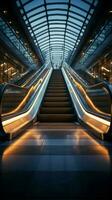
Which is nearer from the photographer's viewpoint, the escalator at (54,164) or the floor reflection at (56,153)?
the escalator at (54,164)

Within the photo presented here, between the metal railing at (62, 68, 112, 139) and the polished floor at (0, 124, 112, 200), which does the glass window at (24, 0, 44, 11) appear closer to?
the metal railing at (62, 68, 112, 139)

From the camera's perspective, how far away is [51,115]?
11.1 metres

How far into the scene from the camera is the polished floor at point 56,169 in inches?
118

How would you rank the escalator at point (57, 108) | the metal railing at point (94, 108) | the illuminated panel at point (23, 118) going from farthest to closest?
the escalator at point (57, 108)
the illuminated panel at point (23, 118)
the metal railing at point (94, 108)

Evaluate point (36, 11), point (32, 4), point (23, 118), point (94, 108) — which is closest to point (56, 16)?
point (36, 11)

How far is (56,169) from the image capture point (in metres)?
3.92

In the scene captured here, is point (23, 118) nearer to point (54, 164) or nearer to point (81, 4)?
point (54, 164)

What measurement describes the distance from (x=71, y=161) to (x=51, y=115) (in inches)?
264

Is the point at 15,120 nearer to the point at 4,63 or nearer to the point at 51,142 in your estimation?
the point at 51,142

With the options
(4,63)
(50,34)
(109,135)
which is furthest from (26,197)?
(50,34)

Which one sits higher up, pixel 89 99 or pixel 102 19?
pixel 102 19

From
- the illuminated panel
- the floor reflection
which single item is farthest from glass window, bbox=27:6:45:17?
the floor reflection

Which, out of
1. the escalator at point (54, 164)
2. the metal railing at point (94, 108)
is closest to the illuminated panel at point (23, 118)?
the escalator at point (54, 164)

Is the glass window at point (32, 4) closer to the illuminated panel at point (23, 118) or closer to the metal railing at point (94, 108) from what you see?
the metal railing at point (94, 108)
